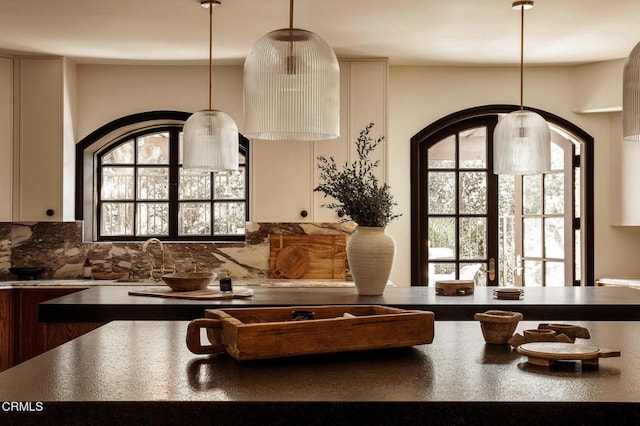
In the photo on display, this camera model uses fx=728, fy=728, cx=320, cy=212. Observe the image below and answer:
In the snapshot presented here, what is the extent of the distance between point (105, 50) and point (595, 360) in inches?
193

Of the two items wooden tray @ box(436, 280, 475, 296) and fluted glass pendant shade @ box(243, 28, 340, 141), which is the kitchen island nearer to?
fluted glass pendant shade @ box(243, 28, 340, 141)

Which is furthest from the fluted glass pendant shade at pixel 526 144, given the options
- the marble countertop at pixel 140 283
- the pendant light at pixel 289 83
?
the pendant light at pixel 289 83

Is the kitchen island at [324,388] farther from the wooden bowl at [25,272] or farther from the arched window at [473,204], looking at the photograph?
the arched window at [473,204]

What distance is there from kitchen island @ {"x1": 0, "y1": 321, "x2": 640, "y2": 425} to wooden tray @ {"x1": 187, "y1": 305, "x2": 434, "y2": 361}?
32mm

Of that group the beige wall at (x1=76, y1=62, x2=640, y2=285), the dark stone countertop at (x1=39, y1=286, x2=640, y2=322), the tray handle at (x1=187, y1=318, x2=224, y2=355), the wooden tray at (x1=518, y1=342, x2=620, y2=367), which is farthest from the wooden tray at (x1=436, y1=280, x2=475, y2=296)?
the beige wall at (x1=76, y1=62, x2=640, y2=285)

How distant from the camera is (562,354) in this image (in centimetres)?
163

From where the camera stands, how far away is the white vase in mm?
3654

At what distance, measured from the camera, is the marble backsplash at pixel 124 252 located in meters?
6.02

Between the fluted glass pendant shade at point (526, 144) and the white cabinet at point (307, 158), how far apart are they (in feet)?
6.18

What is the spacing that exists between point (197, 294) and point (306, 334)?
1.97 metres

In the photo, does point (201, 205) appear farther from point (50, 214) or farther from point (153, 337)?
point (153, 337)

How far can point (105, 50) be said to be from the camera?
5.66 metres

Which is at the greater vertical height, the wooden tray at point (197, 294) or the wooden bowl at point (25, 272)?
the wooden tray at point (197, 294)
